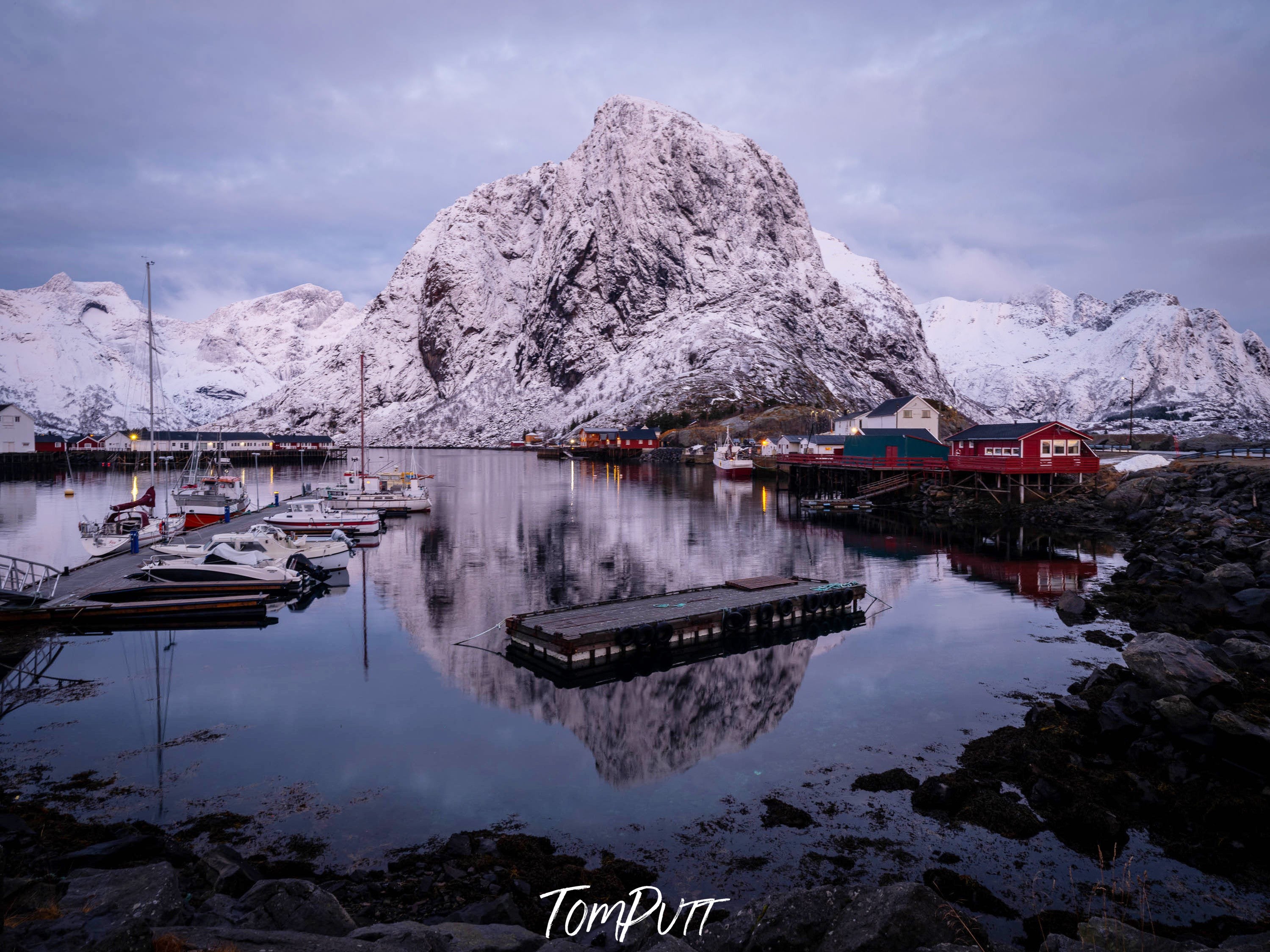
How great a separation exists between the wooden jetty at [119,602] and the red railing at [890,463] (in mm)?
60181

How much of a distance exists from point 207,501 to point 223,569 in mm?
29058

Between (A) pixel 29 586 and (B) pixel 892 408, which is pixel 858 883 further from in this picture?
(B) pixel 892 408

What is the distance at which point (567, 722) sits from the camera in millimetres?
20594

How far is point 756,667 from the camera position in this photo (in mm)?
25344

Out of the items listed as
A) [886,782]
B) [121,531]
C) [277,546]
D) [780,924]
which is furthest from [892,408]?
[780,924]

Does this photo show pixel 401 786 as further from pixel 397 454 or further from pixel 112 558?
pixel 397 454

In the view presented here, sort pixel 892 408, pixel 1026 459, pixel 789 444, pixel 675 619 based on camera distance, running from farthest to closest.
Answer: pixel 789 444
pixel 892 408
pixel 1026 459
pixel 675 619

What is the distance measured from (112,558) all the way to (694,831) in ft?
128

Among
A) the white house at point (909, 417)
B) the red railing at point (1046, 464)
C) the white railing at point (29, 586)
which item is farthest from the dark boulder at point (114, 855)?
the white house at point (909, 417)

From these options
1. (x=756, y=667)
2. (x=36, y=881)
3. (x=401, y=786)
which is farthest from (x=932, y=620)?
(x=36, y=881)

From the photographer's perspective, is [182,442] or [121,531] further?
[182,442]

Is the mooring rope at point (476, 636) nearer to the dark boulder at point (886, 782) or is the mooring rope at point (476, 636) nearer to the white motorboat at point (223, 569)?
the white motorboat at point (223, 569)

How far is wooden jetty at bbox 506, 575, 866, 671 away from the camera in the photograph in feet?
81.4

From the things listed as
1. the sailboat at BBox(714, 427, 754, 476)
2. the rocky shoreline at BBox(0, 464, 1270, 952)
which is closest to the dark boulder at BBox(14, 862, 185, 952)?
the rocky shoreline at BBox(0, 464, 1270, 952)
